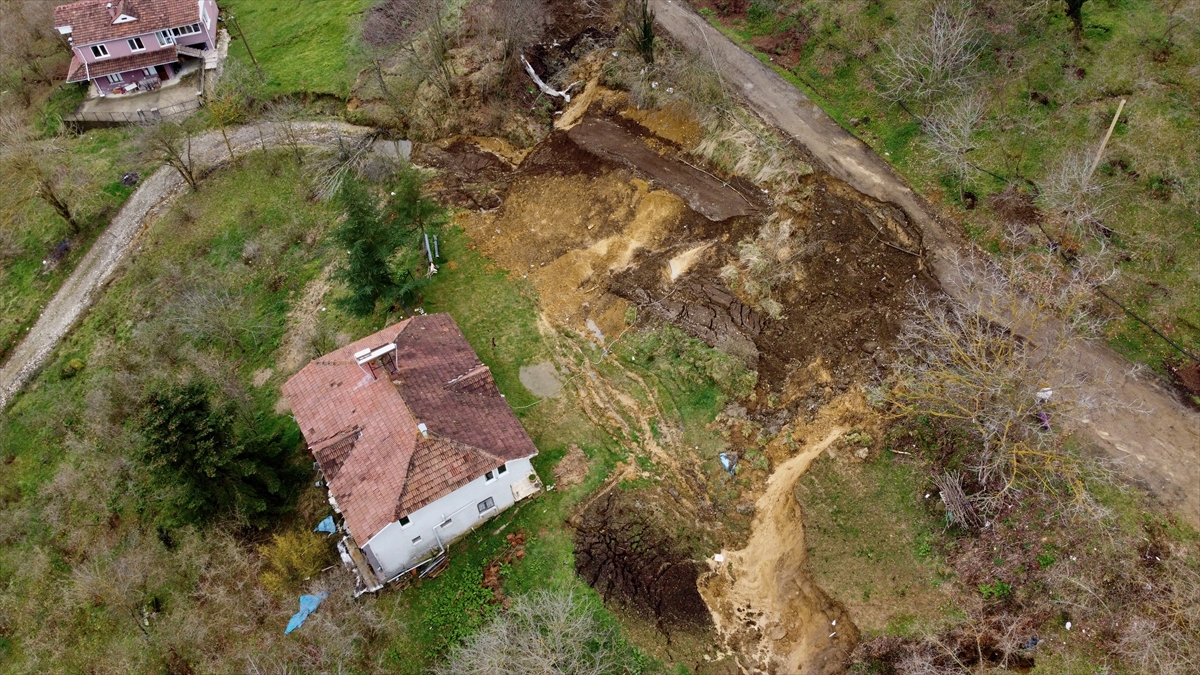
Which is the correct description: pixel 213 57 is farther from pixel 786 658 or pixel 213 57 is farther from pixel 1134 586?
pixel 1134 586

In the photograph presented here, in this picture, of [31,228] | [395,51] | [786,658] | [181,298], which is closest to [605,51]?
[395,51]

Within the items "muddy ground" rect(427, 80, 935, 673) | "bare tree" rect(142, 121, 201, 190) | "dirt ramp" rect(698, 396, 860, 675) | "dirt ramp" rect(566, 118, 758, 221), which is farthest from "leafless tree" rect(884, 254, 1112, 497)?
"bare tree" rect(142, 121, 201, 190)

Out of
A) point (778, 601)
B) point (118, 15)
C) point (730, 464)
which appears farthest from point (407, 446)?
point (118, 15)

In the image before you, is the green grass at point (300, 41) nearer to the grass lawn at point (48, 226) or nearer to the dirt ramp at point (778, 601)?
the grass lawn at point (48, 226)

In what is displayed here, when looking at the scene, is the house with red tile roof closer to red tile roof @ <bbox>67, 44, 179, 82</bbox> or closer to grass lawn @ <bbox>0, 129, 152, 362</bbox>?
grass lawn @ <bbox>0, 129, 152, 362</bbox>

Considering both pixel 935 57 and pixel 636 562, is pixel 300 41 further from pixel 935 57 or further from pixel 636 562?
pixel 636 562

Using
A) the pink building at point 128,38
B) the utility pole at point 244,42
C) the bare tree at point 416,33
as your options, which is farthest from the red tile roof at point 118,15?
the bare tree at point 416,33

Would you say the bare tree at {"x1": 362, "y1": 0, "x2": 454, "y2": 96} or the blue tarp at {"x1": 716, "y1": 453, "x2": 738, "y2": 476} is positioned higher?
the bare tree at {"x1": 362, "y1": 0, "x2": 454, "y2": 96}
